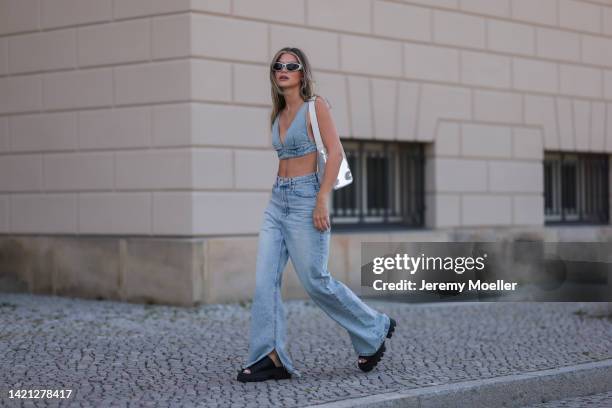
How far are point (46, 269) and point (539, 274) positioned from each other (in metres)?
5.65

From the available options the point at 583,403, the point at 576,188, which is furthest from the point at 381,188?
the point at 583,403

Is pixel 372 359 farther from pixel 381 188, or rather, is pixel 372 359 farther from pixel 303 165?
pixel 381 188

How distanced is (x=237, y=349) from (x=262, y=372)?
1256 mm

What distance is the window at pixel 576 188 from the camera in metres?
13.1

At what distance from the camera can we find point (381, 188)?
37.1 feet

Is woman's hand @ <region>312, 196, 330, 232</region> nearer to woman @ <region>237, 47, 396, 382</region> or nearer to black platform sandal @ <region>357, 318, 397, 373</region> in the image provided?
woman @ <region>237, 47, 396, 382</region>

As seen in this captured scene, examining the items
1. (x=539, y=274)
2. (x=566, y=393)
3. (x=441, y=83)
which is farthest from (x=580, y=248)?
(x=566, y=393)

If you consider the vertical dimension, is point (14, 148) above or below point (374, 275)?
above

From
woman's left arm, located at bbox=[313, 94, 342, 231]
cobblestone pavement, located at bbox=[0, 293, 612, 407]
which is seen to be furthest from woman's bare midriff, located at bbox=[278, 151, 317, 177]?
cobblestone pavement, located at bbox=[0, 293, 612, 407]

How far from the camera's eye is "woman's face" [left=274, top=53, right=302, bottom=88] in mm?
5641

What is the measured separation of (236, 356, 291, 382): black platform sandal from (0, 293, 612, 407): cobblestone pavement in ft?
0.19

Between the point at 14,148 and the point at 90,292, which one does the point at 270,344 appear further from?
the point at 14,148

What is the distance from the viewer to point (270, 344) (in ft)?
18.4

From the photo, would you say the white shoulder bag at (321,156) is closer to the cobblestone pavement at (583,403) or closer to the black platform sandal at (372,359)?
the black platform sandal at (372,359)
